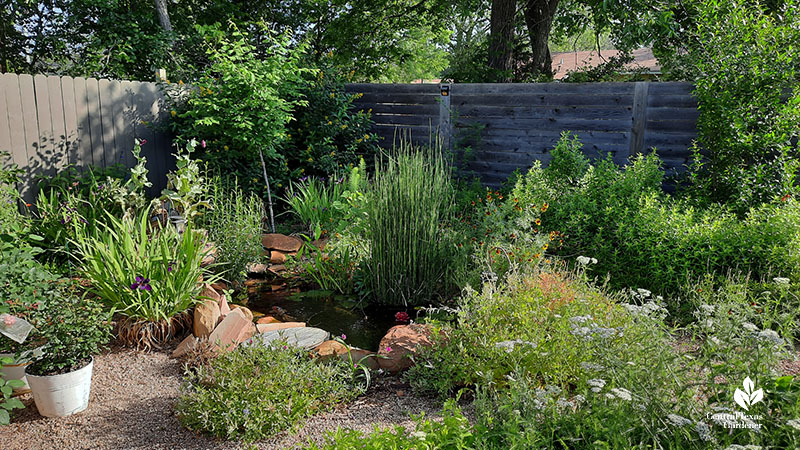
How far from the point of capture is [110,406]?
2676 mm

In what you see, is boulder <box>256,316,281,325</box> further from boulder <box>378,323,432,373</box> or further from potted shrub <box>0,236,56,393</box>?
potted shrub <box>0,236,56,393</box>

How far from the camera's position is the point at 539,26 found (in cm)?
866

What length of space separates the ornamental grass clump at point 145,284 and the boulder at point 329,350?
889 mm

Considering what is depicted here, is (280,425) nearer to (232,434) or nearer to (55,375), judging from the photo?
(232,434)

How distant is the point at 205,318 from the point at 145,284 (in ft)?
1.30

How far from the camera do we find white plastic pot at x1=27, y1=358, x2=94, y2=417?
8.27 ft

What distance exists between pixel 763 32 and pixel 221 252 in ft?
15.0

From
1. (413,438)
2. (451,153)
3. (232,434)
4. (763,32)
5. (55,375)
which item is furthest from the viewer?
(451,153)

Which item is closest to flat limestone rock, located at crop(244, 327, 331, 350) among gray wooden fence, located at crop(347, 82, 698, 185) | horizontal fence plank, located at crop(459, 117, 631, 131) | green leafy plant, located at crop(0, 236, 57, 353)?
green leafy plant, located at crop(0, 236, 57, 353)

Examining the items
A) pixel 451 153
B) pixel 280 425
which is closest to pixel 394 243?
pixel 280 425

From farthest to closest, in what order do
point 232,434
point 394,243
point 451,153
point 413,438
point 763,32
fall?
point 451,153 → point 763,32 → point 394,243 → point 232,434 → point 413,438

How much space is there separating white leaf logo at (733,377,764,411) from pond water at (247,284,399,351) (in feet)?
7.55

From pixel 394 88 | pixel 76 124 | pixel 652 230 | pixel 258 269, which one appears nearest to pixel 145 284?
pixel 258 269

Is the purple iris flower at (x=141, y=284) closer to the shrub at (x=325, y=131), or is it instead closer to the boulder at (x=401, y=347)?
the boulder at (x=401, y=347)
